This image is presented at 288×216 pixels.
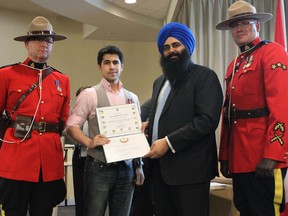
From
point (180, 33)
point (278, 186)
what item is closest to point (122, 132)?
point (180, 33)

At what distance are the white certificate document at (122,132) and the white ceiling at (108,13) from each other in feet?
10.9

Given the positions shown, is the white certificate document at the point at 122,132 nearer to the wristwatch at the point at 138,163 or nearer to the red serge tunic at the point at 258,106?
the wristwatch at the point at 138,163

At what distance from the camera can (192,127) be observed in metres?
1.87

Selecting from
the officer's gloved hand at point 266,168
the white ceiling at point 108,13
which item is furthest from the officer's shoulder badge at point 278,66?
the white ceiling at point 108,13

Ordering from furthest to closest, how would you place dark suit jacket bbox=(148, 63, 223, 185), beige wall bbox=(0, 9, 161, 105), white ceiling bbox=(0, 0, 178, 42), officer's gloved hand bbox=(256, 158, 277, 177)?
beige wall bbox=(0, 9, 161, 105) → white ceiling bbox=(0, 0, 178, 42) → dark suit jacket bbox=(148, 63, 223, 185) → officer's gloved hand bbox=(256, 158, 277, 177)

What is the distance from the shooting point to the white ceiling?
17.5 feet

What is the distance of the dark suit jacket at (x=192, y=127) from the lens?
1881 millimetres

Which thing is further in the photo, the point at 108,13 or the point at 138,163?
the point at 108,13

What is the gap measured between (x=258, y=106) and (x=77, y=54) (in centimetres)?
544

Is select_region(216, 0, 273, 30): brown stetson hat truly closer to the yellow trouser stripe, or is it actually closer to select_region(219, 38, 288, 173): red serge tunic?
select_region(219, 38, 288, 173): red serge tunic

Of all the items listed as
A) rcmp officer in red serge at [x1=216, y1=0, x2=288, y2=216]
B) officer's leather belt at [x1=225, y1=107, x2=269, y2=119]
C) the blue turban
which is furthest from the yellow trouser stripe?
the blue turban

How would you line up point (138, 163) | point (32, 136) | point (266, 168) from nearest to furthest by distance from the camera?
point (266, 168) < point (32, 136) < point (138, 163)

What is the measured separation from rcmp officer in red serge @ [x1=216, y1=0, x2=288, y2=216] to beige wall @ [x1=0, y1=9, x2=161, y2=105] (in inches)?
191

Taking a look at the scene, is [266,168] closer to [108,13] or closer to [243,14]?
[243,14]
